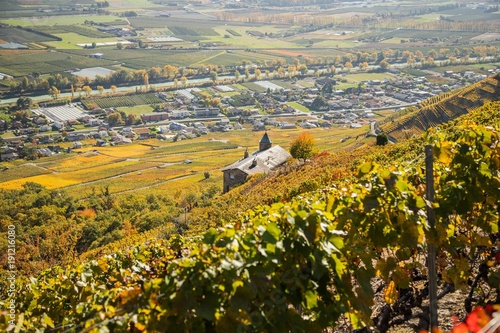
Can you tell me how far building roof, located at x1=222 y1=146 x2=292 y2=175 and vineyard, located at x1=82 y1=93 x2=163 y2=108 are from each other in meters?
64.8

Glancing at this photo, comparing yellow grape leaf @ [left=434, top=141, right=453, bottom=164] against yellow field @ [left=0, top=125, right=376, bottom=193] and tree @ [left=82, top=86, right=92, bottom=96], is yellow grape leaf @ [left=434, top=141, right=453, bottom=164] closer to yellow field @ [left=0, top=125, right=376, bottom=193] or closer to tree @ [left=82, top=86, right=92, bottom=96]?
yellow field @ [left=0, top=125, right=376, bottom=193]

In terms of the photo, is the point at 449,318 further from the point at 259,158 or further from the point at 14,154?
the point at 14,154

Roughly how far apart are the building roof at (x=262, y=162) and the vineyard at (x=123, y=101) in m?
64.8

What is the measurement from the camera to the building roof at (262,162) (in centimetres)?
3981

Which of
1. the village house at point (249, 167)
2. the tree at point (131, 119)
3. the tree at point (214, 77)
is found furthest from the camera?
the tree at point (214, 77)

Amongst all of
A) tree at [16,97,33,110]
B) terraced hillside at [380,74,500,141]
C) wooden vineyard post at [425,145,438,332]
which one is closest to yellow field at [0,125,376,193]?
terraced hillside at [380,74,500,141]

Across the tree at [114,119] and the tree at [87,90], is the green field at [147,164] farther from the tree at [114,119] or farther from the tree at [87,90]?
the tree at [87,90]

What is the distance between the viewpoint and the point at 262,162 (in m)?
40.8

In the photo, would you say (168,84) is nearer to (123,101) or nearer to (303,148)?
(123,101)

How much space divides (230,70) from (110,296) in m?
126

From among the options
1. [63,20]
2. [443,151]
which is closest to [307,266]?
[443,151]

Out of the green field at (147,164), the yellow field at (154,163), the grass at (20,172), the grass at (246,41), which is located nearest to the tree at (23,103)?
the green field at (147,164)

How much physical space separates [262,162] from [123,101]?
70332mm

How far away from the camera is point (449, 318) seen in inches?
261
